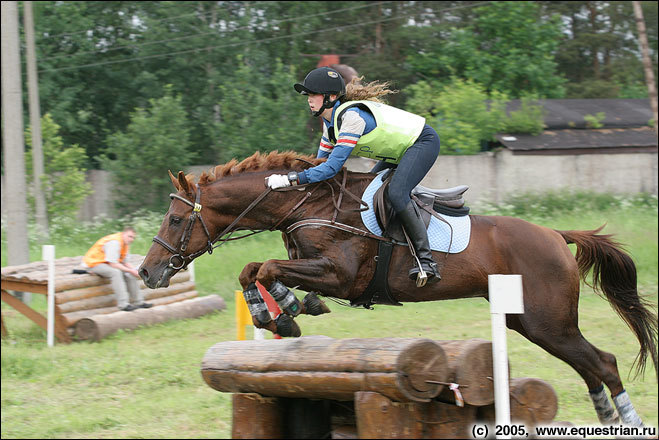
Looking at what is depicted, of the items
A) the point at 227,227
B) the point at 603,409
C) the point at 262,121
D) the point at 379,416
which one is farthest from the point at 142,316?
the point at 262,121

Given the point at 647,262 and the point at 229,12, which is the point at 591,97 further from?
the point at 647,262

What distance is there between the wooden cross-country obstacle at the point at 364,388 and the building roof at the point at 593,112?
1856 cm

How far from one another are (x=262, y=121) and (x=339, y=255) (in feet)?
48.7

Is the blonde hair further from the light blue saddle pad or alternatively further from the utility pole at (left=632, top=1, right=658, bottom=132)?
the utility pole at (left=632, top=1, right=658, bottom=132)

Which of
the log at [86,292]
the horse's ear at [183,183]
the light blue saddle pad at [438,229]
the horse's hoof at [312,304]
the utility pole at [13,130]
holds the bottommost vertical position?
the log at [86,292]

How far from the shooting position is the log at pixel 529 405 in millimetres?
4336

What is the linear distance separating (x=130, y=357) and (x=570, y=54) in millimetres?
26200

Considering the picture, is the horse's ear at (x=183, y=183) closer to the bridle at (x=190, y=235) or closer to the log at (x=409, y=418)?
the bridle at (x=190, y=235)

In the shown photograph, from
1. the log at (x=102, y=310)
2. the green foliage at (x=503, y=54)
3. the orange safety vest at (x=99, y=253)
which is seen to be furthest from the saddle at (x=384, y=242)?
the green foliage at (x=503, y=54)

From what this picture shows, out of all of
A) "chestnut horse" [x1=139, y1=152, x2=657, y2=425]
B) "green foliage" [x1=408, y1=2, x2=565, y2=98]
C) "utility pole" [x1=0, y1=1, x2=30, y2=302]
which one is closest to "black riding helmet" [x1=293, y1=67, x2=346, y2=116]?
"chestnut horse" [x1=139, y1=152, x2=657, y2=425]

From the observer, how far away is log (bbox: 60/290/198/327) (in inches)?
368

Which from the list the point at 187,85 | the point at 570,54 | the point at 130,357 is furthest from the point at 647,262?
the point at 570,54

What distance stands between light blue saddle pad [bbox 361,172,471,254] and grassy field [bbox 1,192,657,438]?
1.72 meters

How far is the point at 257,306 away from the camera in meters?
4.66
